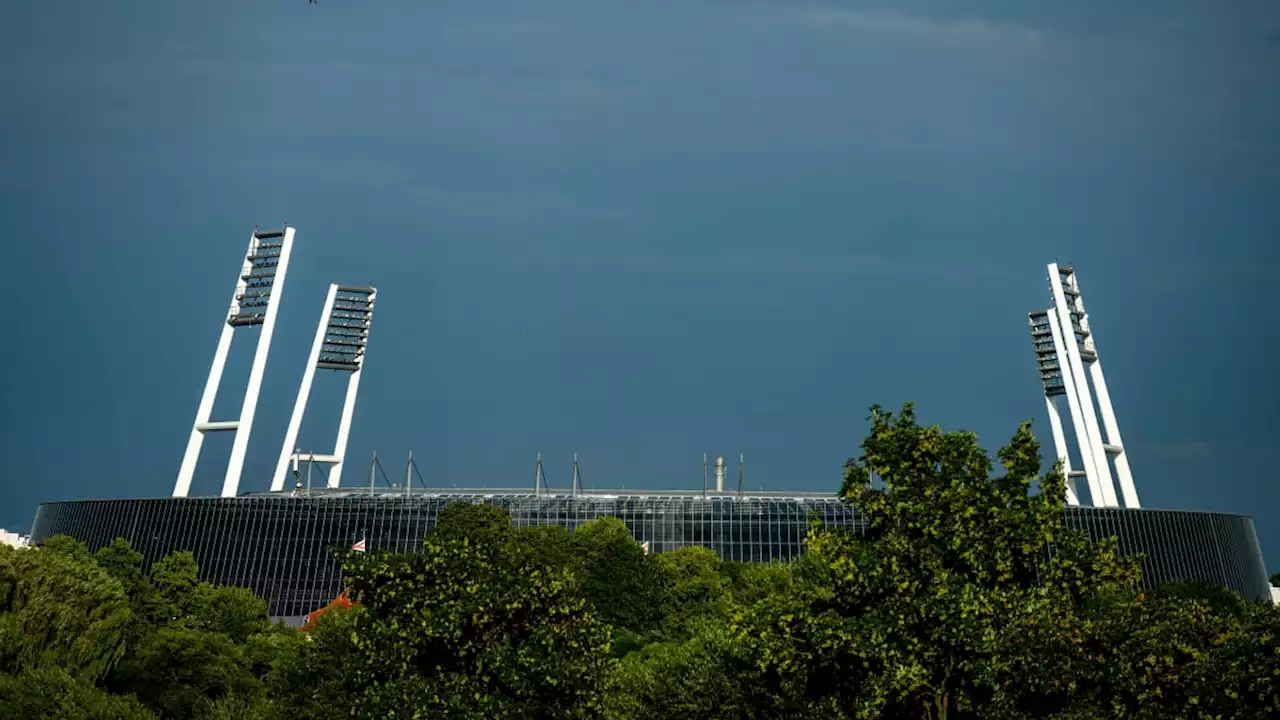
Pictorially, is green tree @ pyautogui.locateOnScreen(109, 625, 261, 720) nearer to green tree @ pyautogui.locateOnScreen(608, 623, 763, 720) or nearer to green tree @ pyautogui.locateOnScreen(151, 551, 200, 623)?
green tree @ pyautogui.locateOnScreen(151, 551, 200, 623)

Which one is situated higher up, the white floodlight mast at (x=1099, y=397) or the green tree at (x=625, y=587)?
the white floodlight mast at (x=1099, y=397)

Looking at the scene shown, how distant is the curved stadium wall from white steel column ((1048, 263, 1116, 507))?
3.85 m

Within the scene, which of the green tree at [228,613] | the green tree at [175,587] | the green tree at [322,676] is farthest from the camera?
the green tree at [228,613]

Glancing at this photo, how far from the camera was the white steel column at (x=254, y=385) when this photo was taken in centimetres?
14600

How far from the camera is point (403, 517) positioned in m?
156

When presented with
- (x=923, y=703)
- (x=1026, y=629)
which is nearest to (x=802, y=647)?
(x=923, y=703)

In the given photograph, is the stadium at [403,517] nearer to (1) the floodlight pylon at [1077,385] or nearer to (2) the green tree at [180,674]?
(1) the floodlight pylon at [1077,385]

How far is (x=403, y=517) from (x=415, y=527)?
1.92 m

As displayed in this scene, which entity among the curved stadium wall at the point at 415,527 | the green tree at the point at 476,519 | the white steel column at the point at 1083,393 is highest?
the white steel column at the point at 1083,393

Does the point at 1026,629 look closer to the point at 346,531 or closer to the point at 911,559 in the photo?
the point at 911,559

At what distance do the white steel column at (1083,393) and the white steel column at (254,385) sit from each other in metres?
92.5

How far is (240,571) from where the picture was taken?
5950 inches

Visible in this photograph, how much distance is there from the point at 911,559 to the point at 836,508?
407 ft

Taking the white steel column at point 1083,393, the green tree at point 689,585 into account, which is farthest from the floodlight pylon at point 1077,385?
the green tree at point 689,585
